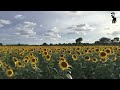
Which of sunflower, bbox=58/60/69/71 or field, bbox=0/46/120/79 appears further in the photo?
field, bbox=0/46/120/79

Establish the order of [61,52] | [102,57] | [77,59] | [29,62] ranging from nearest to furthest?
[29,62] < [102,57] < [77,59] < [61,52]

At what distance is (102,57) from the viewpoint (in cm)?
628

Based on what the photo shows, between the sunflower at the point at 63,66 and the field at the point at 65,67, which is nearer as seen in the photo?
the sunflower at the point at 63,66
